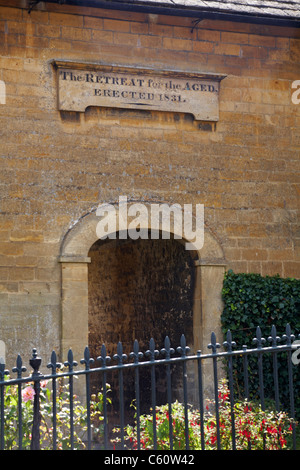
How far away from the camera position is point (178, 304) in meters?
10.0

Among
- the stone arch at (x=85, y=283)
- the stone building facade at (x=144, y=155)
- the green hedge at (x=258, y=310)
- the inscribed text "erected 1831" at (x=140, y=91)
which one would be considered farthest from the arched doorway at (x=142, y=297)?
the inscribed text "erected 1831" at (x=140, y=91)

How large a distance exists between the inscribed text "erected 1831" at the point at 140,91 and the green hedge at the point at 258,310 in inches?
86.9

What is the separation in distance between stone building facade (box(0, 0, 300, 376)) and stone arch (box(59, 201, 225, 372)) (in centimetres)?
1

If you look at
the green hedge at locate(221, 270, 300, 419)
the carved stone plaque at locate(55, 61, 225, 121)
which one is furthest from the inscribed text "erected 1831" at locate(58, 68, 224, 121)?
the green hedge at locate(221, 270, 300, 419)

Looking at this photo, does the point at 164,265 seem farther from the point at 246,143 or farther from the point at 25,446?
the point at 25,446

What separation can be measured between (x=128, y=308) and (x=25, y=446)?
276 inches

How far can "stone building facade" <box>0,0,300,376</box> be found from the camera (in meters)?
8.47

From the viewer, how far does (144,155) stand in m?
9.06

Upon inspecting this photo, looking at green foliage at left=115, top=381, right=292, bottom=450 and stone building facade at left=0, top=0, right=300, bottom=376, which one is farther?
stone building facade at left=0, top=0, right=300, bottom=376

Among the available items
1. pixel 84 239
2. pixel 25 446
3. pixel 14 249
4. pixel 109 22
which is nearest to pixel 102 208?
pixel 84 239

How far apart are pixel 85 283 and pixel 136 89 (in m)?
2.53

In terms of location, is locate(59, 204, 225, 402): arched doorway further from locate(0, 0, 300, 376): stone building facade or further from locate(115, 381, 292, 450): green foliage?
locate(115, 381, 292, 450): green foliage

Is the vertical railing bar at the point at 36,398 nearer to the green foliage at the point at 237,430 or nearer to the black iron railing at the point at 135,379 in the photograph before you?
the black iron railing at the point at 135,379

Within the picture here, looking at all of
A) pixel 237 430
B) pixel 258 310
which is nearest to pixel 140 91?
pixel 258 310
